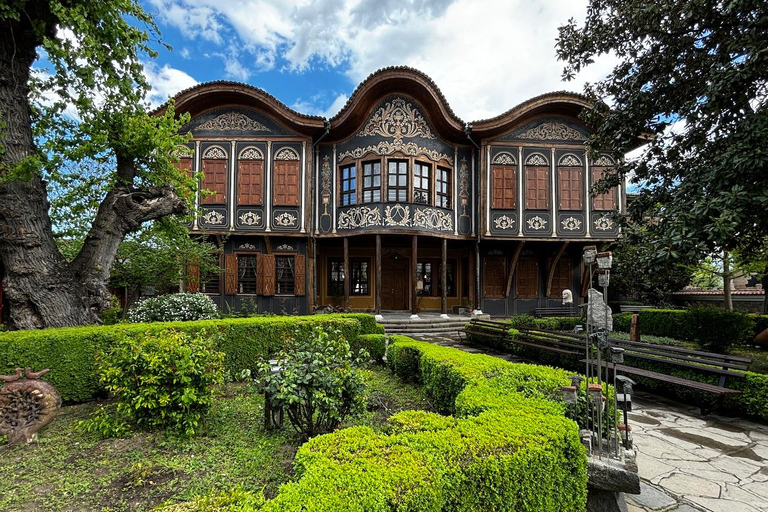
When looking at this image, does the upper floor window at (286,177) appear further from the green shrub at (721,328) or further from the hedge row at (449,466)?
the green shrub at (721,328)

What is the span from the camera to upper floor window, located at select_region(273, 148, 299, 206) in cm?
1388

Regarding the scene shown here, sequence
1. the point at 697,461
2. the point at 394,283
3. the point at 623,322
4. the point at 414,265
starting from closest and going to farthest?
the point at 697,461 < the point at 623,322 < the point at 414,265 < the point at 394,283

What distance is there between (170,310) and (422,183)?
9.69m

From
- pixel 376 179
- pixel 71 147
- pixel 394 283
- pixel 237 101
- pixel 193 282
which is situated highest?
pixel 237 101

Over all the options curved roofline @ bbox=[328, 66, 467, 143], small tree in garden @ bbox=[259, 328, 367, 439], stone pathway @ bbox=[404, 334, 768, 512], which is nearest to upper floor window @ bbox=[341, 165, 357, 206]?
curved roofline @ bbox=[328, 66, 467, 143]

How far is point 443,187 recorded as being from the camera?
14.5 meters

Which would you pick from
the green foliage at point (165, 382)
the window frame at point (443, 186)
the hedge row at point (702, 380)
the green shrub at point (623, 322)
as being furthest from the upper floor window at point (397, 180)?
the green foliage at point (165, 382)

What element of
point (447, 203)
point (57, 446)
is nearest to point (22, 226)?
point (57, 446)

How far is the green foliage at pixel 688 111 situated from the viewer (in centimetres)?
504

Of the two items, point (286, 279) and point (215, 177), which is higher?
point (215, 177)

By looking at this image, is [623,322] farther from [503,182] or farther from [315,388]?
[315,388]

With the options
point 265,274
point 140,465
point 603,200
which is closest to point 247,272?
point 265,274

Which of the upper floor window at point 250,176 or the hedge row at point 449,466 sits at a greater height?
the upper floor window at point 250,176

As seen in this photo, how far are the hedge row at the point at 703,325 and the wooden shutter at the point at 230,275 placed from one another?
13822 millimetres
